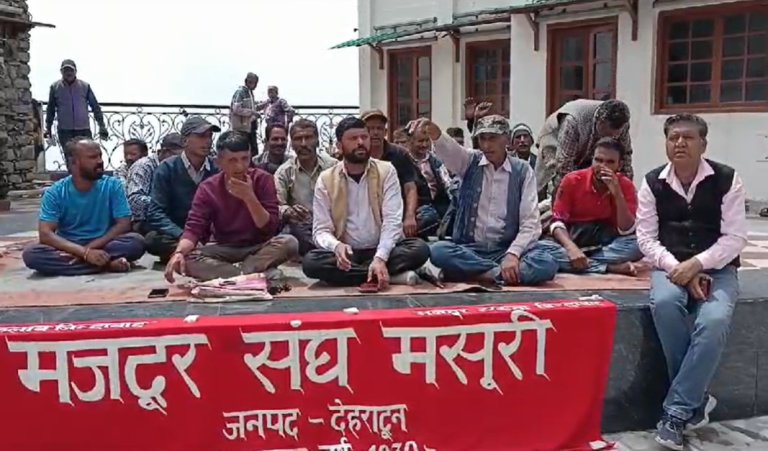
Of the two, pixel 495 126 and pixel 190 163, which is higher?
pixel 495 126

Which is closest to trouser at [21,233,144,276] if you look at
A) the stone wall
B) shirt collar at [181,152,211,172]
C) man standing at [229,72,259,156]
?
shirt collar at [181,152,211,172]

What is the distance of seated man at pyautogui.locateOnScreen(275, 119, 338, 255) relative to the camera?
480cm

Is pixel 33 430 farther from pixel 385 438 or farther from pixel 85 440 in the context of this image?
pixel 385 438

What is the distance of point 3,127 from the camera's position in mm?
10844

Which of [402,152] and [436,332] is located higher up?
[402,152]

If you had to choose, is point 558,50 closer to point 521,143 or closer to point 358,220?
point 521,143

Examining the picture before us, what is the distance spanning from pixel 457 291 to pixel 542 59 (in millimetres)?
8149

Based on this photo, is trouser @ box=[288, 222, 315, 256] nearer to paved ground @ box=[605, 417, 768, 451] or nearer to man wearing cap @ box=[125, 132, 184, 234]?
man wearing cap @ box=[125, 132, 184, 234]

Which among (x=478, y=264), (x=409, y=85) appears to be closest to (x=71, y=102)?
(x=409, y=85)

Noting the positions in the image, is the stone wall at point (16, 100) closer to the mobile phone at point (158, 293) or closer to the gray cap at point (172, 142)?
the gray cap at point (172, 142)

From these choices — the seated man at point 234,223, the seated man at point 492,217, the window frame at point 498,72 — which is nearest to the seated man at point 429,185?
the seated man at point 492,217

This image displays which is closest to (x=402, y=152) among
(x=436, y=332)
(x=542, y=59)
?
(x=436, y=332)

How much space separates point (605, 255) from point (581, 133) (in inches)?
40.3

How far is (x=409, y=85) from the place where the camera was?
14.1 m
